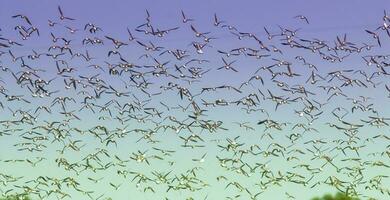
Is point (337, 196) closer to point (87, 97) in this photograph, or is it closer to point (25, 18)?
point (87, 97)

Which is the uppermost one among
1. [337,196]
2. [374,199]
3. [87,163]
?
[337,196]

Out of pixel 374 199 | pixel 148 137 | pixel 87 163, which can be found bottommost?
pixel 87 163

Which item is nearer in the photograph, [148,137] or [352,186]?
[148,137]

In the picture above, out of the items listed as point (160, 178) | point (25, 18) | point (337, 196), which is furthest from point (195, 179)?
point (337, 196)

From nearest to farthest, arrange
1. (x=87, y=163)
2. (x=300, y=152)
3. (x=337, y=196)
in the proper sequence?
(x=87, y=163)
(x=300, y=152)
(x=337, y=196)

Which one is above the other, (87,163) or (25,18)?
(25,18)

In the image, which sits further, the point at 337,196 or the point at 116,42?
the point at 337,196

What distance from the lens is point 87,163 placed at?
38500mm

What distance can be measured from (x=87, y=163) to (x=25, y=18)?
8.25 meters

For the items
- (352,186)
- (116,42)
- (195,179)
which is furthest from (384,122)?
(116,42)

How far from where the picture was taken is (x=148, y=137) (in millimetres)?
41188

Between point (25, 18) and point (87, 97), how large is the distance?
6580 mm

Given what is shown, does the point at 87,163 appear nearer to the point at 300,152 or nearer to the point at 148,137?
the point at 148,137

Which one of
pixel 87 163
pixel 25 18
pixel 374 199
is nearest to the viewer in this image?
pixel 25 18
